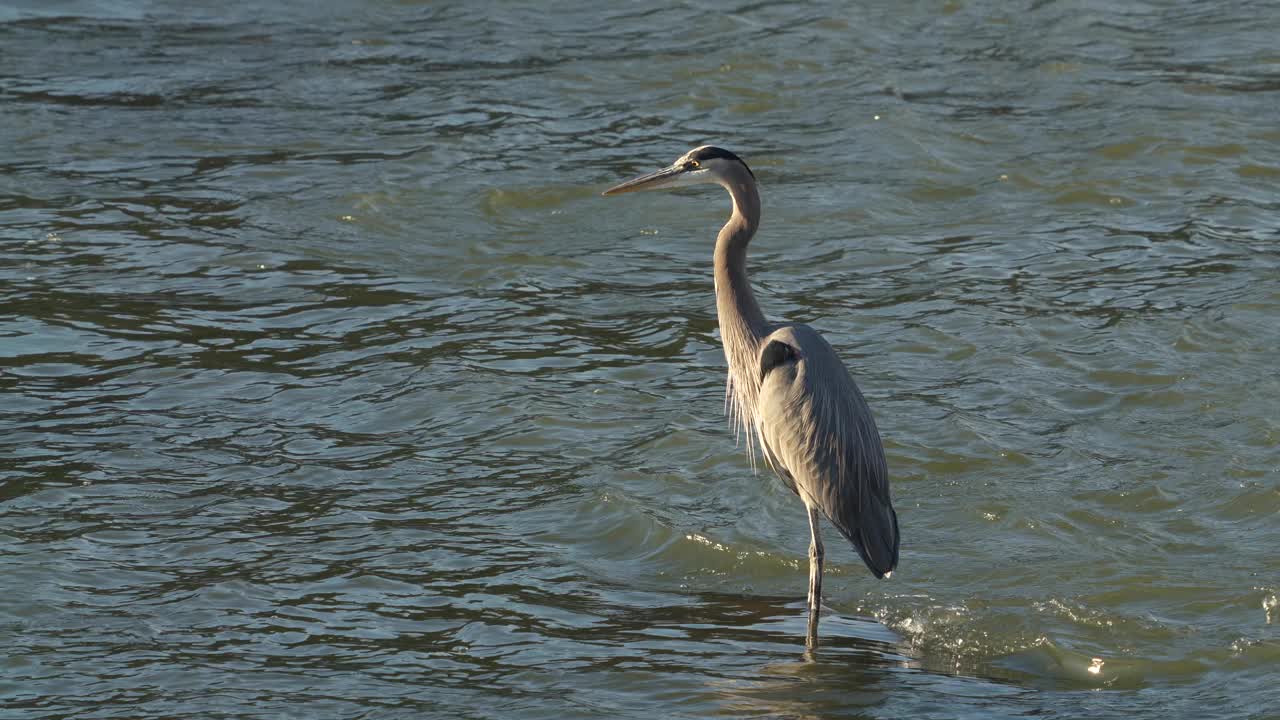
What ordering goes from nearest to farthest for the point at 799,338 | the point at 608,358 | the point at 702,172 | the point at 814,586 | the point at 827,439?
the point at 814,586 → the point at 827,439 → the point at 799,338 → the point at 702,172 → the point at 608,358

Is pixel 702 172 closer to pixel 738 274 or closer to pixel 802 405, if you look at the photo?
pixel 738 274

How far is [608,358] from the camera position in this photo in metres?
9.19

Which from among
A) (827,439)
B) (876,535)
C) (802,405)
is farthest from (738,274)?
(876,535)

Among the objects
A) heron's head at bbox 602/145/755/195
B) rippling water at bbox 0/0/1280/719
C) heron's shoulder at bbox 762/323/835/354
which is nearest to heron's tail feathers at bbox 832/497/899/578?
rippling water at bbox 0/0/1280/719

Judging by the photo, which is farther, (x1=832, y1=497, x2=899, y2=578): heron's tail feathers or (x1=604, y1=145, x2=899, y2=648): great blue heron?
(x1=604, y1=145, x2=899, y2=648): great blue heron

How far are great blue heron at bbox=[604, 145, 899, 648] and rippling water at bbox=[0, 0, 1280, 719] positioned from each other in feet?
1.31

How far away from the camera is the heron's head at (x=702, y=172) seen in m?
6.76

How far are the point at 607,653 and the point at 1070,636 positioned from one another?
1.78m

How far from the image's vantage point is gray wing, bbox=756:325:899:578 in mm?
6477

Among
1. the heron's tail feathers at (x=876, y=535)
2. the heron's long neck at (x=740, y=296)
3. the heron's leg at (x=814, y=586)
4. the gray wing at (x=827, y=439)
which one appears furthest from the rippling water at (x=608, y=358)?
the heron's long neck at (x=740, y=296)

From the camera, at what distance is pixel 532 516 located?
7.37 m

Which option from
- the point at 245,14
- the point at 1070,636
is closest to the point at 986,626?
the point at 1070,636

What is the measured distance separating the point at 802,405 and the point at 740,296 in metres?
0.55

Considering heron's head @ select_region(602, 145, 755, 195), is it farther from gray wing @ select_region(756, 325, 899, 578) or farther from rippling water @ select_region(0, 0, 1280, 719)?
rippling water @ select_region(0, 0, 1280, 719)
